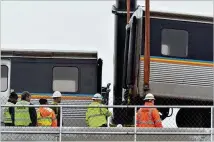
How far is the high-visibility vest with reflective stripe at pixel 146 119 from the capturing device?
52.3 ft

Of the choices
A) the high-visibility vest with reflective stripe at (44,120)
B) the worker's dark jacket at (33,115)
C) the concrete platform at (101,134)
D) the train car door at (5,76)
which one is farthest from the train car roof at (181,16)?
the train car door at (5,76)

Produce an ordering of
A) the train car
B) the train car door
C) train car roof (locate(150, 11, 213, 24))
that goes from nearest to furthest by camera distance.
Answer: train car roof (locate(150, 11, 213, 24)), the train car door, the train car

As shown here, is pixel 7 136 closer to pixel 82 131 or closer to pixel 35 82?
pixel 82 131

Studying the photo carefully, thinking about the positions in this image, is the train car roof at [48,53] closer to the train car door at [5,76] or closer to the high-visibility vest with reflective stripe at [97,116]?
the train car door at [5,76]

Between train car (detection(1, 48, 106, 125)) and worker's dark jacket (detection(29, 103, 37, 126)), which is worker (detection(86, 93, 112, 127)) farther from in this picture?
train car (detection(1, 48, 106, 125))

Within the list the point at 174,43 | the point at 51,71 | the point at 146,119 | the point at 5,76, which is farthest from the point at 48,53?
the point at 146,119

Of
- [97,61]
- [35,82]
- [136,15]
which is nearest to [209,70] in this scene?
[136,15]

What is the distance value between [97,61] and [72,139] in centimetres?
528

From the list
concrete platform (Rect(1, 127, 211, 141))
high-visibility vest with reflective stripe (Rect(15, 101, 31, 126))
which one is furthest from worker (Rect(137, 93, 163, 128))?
high-visibility vest with reflective stripe (Rect(15, 101, 31, 126))

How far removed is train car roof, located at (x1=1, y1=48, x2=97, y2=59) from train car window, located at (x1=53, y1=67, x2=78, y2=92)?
37 centimetres

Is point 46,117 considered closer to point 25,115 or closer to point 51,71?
point 25,115

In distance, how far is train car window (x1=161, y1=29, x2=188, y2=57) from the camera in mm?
18312

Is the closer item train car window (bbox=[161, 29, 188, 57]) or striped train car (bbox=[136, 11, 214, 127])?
striped train car (bbox=[136, 11, 214, 127])

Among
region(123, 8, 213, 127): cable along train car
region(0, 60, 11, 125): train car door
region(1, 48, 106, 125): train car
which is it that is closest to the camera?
region(123, 8, 213, 127): cable along train car
